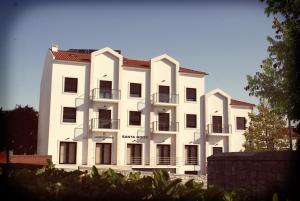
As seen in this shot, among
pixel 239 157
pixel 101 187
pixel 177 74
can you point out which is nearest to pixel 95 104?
pixel 177 74

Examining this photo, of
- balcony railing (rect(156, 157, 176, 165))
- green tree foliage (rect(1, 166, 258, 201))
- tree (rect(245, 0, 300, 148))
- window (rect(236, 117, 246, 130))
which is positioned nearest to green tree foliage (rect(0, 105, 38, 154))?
balcony railing (rect(156, 157, 176, 165))

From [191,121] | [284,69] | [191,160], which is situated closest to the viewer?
[284,69]

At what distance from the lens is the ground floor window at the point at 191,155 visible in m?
37.0

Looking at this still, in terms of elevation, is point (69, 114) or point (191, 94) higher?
point (191, 94)

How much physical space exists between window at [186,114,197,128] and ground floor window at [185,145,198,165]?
216 cm

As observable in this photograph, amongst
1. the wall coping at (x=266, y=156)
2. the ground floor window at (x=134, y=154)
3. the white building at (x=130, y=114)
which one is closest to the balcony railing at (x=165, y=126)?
the white building at (x=130, y=114)

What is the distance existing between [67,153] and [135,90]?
29.2ft

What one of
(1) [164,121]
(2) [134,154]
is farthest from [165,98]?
(2) [134,154]

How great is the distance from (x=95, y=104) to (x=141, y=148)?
6197 mm

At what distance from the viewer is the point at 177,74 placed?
3784 cm

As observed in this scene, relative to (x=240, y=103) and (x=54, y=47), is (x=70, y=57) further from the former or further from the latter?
(x=240, y=103)

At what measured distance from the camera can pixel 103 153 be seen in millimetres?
34500

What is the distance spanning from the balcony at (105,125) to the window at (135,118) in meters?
1.47

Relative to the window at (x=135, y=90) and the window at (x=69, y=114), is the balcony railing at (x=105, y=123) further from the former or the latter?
the window at (x=135, y=90)
